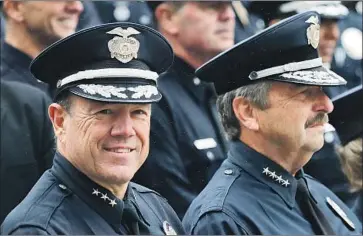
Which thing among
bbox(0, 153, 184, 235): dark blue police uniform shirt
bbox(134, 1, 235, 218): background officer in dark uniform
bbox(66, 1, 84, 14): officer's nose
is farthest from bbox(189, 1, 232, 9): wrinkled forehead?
bbox(0, 153, 184, 235): dark blue police uniform shirt

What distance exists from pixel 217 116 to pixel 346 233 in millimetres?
687

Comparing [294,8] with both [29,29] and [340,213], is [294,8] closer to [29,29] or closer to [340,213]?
[340,213]

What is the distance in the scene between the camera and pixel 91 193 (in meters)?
2.90

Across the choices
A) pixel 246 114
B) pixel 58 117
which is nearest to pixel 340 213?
pixel 246 114

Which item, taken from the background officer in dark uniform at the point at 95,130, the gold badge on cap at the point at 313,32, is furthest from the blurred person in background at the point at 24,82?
the gold badge on cap at the point at 313,32

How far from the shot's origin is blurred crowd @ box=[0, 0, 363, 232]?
3102mm

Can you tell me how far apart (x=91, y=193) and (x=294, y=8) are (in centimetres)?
107

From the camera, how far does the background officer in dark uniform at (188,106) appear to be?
3.17m

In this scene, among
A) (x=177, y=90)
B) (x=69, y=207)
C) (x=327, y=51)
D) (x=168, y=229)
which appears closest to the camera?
(x=69, y=207)

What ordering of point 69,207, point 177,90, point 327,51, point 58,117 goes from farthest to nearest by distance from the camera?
point 327,51
point 177,90
point 58,117
point 69,207

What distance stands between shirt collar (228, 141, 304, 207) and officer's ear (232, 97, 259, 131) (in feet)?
0.26

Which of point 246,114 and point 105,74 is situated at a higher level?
point 105,74

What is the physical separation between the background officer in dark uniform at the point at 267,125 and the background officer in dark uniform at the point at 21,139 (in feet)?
1.94

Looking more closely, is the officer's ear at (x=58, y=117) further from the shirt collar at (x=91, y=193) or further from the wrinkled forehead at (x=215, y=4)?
the wrinkled forehead at (x=215, y=4)
